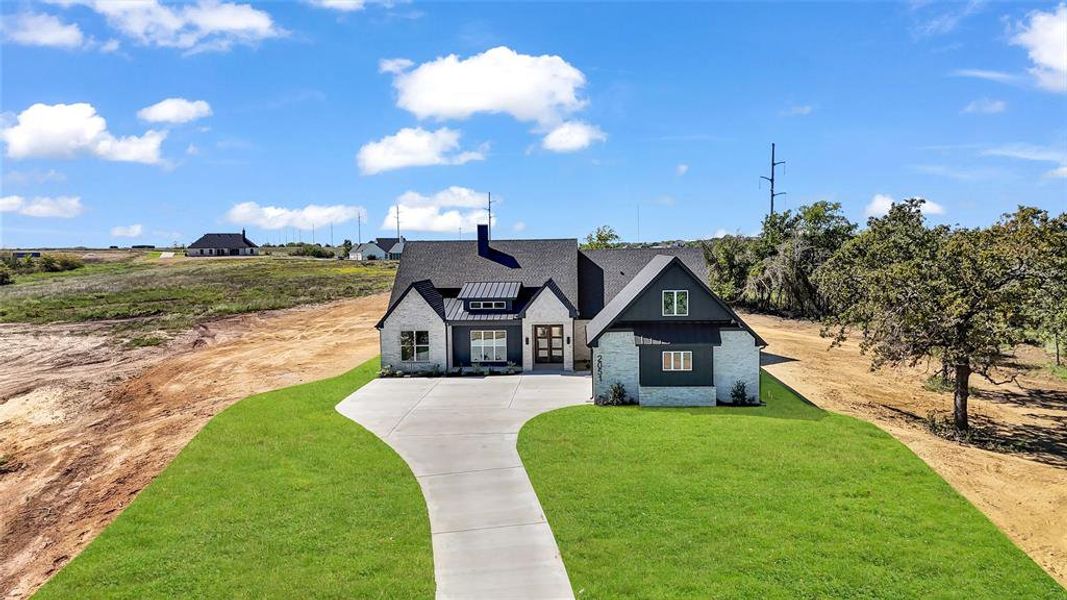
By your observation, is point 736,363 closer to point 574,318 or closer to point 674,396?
point 674,396

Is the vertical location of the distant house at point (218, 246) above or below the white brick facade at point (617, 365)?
above

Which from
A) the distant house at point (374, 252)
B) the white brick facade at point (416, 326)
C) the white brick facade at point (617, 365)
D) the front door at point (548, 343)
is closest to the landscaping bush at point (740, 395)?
the white brick facade at point (617, 365)

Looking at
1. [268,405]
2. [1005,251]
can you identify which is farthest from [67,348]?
[1005,251]

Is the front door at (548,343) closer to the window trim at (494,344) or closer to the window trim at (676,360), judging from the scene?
the window trim at (494,344)

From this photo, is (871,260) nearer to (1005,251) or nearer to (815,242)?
(1005,251)

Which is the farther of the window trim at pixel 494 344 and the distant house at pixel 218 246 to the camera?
the distant house at pixel 218 246

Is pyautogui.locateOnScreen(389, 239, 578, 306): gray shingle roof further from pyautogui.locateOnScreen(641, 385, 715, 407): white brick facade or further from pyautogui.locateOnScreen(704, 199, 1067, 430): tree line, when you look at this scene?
pyautogui.locateOnScreen(704, 199, 1067, 430): tree line

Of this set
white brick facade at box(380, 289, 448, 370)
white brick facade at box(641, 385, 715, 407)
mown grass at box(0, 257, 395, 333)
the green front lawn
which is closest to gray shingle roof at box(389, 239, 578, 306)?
white brick facade at box(380, 289, 448, 370)
